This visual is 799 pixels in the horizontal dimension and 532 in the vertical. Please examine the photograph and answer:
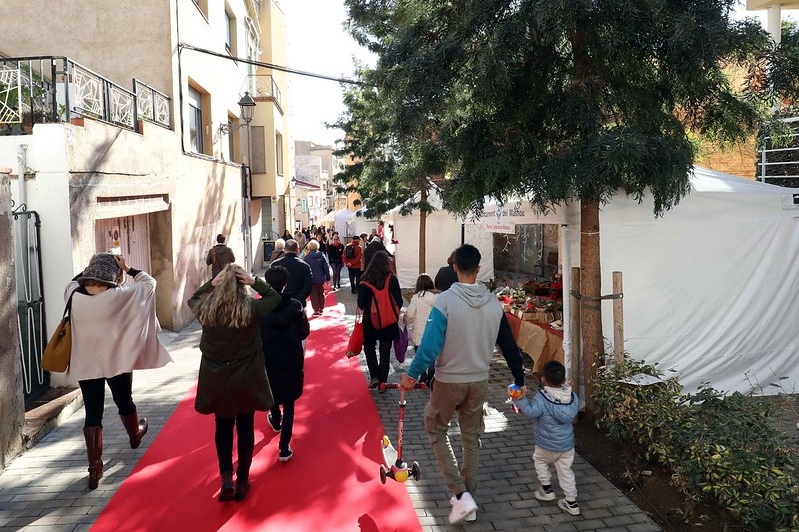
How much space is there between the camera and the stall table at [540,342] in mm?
7223

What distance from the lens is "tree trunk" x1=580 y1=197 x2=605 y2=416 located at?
19.1ft

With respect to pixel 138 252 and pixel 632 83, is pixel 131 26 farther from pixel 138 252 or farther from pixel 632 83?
pixel 632 83

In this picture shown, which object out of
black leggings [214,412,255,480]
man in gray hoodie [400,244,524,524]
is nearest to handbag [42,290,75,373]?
black leggings [214,412,255,480]

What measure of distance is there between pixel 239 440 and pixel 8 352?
89.4 inches

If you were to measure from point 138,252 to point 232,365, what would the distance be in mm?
6783

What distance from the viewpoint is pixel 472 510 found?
3986 millimetres

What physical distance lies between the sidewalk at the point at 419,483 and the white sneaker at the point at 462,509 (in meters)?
0.08

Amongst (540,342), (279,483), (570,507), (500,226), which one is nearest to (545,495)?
(570,507)

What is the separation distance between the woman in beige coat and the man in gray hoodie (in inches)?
95.8

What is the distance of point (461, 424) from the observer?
4.23 metres

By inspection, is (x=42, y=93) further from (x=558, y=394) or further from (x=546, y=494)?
(x=546, y=494)

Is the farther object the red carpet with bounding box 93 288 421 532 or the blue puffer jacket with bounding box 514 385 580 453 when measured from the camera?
the blue puffer jacket with bounding box 514 385 580 453

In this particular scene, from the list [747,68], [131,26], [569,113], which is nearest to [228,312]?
[569,113]

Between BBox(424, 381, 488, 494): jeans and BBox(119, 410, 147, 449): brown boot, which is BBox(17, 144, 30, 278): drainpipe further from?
BBox(424, 381, 488, 494): jeans
